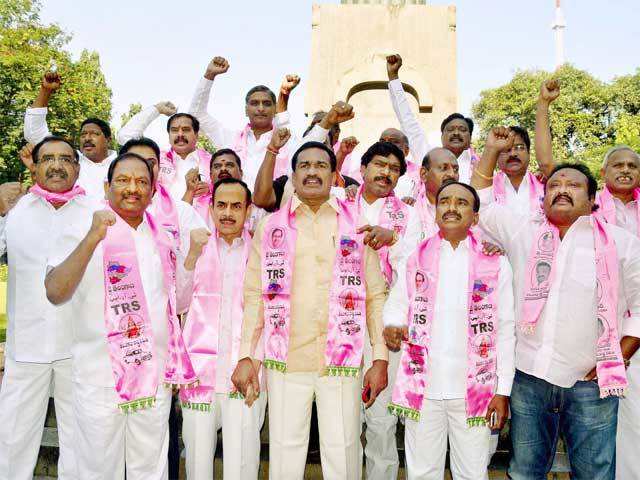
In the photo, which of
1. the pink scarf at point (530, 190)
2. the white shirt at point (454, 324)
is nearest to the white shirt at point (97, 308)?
the white shirt at point (454, 324)

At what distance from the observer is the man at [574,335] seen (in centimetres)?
Answer: 297

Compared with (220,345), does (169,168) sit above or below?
above

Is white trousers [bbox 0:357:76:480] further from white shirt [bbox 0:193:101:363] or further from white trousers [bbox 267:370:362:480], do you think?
white trousers [bbox 267:370:362:480]

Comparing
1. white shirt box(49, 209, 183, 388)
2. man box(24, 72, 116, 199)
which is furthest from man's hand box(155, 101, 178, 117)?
white shirt box(49, 209, 183, 388)

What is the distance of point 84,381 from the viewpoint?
289 cm

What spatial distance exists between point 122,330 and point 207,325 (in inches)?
22.9

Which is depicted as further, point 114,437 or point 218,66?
point 218,66

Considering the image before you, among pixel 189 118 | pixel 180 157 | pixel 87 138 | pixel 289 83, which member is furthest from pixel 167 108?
pixel 289 83

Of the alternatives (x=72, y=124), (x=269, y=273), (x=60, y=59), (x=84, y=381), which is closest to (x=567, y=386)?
(x=269, y=273)

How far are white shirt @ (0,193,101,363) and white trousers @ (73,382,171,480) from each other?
673 mm

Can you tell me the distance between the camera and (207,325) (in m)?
3.37

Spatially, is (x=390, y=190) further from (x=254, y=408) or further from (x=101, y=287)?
(x=101, y=287)

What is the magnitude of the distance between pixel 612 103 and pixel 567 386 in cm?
2739

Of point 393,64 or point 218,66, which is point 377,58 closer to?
point 218,66
